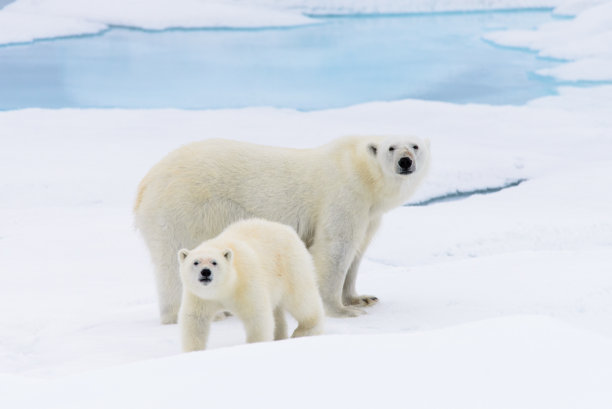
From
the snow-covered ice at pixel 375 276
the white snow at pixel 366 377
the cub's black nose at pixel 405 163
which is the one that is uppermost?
the cub's black nose at pixel 405 163

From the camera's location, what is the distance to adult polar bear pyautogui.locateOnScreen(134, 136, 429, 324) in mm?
4094

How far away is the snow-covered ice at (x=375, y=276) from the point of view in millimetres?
1922

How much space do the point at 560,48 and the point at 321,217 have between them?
16308 millimetres

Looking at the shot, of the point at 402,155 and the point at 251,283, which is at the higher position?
the point at 402,155

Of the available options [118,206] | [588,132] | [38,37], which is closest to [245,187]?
[118,206]

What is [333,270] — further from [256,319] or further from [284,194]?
[256,319]

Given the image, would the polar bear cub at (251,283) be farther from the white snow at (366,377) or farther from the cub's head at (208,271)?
the white snow at (366,377)

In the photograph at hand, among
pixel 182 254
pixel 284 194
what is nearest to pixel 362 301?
pixel 284 194

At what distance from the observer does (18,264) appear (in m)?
6.25

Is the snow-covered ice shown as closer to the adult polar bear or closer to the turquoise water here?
the adult polar bear

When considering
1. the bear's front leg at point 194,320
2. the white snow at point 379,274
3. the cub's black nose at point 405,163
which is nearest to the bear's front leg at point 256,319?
the bear's front leg at point 194,320

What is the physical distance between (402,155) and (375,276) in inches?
61.5

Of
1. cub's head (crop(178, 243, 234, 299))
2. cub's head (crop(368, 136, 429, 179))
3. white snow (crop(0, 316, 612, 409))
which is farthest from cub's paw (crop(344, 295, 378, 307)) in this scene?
white snow (crop(0, 316, 612, 409))

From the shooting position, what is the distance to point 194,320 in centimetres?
307
